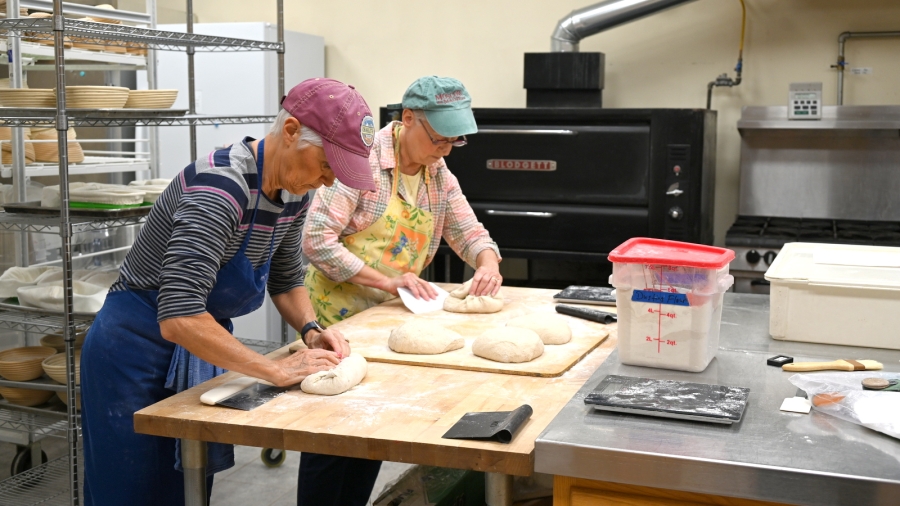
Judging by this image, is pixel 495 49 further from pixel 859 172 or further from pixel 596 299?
pixel 596 299

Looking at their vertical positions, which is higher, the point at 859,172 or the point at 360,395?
the point at 859,172

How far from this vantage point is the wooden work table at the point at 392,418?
4.49ft

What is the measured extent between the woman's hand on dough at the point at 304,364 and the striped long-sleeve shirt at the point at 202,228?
0.69ft


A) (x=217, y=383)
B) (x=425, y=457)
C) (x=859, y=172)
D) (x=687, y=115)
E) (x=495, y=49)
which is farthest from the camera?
(x=495, y=49)

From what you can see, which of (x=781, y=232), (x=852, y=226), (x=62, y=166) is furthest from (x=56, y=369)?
(x=852, y=226)

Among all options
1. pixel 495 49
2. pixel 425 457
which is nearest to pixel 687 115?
pixel 495 49

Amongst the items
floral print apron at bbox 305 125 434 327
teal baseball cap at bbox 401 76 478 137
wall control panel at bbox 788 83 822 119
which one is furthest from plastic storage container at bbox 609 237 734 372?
wall control panel at bbox 788 83 822 119

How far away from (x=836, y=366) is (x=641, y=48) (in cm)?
281

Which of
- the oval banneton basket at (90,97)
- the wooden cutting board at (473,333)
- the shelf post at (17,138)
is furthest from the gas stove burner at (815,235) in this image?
the shelf post at (17,138)

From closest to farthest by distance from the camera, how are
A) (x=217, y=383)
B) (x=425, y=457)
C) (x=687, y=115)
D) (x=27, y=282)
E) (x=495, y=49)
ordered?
(x=425, y=457) < (x=217, y=383) < (x=27, y=282) < (x=687, y=115) < (x=495, y=49)

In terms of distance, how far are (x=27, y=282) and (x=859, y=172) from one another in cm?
347

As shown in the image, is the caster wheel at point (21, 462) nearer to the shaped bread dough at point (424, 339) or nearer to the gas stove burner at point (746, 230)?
the shaped bread dough at point (424, 339)

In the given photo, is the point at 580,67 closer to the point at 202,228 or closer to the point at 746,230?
the point at 746,230

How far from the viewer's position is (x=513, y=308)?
243 centimetres
